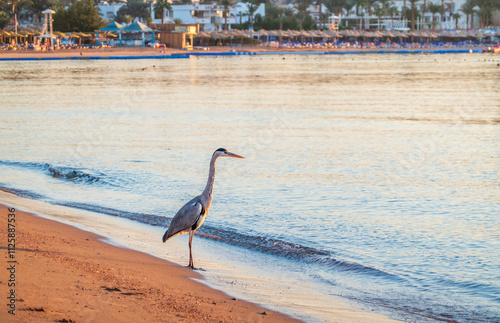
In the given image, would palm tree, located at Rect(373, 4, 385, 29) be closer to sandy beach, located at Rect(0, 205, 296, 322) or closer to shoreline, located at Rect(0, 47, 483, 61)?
shoreline, located at Rect(0, 47, 483, 61)

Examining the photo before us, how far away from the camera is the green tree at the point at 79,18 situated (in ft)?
384

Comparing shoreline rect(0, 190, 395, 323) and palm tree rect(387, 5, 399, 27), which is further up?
palm tree rect(387, 5, 399, 27)

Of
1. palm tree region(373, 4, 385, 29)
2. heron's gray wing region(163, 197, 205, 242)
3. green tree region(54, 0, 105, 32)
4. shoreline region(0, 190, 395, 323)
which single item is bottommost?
shoreline region(0, 190, 395, 323)

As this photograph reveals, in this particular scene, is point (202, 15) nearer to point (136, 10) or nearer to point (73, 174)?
point (136, 10)

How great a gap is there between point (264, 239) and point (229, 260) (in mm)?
1311

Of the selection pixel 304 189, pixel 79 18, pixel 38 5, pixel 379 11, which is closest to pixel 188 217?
pixel 304 189

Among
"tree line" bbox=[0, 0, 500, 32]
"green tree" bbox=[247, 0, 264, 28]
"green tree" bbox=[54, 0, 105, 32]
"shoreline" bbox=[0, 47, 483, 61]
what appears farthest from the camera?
"green tree" bbox=[247, 0, 264, 28]

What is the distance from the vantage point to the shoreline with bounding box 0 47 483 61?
98.3 m

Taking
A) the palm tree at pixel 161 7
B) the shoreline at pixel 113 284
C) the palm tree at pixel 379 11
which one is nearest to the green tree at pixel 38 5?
the palm tree at pixel 161 7

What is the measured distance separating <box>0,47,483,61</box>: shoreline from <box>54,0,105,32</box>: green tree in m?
7.19

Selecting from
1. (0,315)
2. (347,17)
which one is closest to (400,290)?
(0,315)

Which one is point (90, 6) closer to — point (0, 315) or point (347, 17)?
point (347, 17)

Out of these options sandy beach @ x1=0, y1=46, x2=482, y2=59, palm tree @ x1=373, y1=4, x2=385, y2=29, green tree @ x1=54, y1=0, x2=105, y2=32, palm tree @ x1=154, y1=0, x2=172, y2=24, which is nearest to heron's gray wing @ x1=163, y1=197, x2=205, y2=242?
sandy beach @ x1=0, y1=46, x2=482, y2=59

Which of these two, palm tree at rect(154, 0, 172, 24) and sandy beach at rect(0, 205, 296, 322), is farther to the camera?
palm tree at rect(154, 0, 172, 24)
